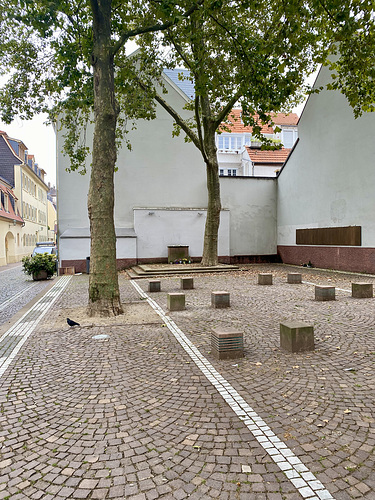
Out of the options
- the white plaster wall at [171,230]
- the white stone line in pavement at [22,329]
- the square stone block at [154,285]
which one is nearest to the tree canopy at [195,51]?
the white stone line in pavement at [22,329]

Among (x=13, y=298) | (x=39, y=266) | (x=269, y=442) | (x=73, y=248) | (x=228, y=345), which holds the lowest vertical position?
(x=13, y=298)

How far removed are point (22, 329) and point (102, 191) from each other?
142 inches

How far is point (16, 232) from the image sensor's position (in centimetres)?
3509

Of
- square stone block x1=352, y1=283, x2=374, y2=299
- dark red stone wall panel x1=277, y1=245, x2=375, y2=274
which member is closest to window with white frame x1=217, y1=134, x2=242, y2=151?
dark red stone wall panel x1=277, y1=245, x2=375, y2=274

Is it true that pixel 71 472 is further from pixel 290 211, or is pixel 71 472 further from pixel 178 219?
pixel 290 211

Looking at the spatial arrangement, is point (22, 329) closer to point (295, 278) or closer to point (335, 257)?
point (295, 278)

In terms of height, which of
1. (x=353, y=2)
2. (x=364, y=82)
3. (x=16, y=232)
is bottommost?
(x=16, y=232)

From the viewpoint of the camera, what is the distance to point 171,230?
21922mm

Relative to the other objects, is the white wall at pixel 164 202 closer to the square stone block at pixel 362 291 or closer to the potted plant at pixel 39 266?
the potted plant at pixel 39 266

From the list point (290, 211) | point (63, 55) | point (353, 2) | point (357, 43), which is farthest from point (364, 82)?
point (290, 211)

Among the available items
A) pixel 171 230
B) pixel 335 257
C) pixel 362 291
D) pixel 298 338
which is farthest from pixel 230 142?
pixel 298 338

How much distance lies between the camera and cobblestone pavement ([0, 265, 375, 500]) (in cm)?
257

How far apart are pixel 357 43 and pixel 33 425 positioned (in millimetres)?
9108

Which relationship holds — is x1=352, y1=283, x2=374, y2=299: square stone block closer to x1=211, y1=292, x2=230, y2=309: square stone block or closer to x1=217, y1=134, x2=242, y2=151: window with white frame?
x1=211, y1=292, x2=230, y2=309: square stone block
